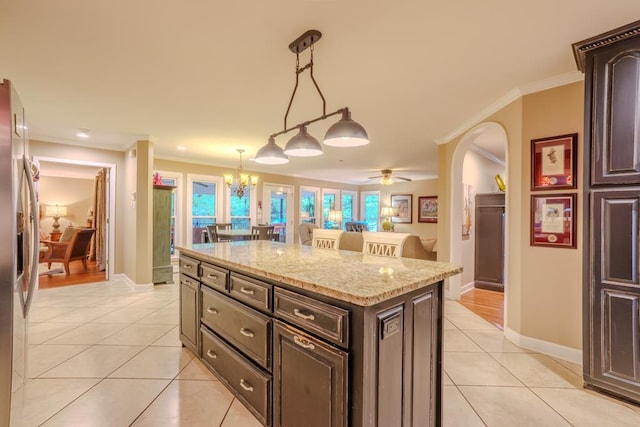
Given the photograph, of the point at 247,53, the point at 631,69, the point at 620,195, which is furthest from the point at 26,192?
the point at 631,69

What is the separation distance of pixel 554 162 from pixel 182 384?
3472 millimetres

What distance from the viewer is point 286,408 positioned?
4.66 ft

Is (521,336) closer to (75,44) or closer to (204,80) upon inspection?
(204,80)

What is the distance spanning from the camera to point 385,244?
234cm

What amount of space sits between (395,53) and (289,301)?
1.88 metres

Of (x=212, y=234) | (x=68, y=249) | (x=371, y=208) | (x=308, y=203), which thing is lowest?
(x=68, y=249)

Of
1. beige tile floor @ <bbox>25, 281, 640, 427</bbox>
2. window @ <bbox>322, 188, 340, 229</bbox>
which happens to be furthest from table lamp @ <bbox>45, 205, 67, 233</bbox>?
window @ <bbox>322, 188, 340, 229</bbox>

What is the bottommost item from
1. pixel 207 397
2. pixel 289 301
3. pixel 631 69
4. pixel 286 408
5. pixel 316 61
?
pixel 207 397

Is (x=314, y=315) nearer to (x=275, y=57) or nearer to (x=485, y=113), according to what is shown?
(x=275, y=57)

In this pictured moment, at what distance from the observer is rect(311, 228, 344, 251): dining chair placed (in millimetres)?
2828

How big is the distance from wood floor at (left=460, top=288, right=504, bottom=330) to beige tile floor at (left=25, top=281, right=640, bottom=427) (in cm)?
28

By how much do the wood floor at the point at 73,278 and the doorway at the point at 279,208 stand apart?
3.55 metres

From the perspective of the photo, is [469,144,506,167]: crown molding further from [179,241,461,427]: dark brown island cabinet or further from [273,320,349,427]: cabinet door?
[273,320,349,427]: cabinet door

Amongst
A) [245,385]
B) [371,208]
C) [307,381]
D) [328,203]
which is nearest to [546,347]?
[307,381]
